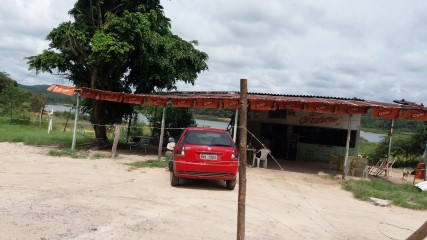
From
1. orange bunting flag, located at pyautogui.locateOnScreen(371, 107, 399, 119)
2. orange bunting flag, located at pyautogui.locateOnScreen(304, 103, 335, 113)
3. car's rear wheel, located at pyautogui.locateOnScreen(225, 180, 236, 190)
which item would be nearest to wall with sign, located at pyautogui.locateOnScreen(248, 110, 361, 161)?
orange bunting flag, located at pyautogui.locateOnScreen(371, 107, 399, 119)

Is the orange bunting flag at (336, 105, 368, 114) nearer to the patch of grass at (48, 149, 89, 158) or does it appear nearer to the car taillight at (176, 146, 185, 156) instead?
the car taillight at (176, 146, 185, 156)

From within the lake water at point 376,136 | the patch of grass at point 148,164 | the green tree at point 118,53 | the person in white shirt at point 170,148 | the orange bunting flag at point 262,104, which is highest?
the green tree at point 118,53

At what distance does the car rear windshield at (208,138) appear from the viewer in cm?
963

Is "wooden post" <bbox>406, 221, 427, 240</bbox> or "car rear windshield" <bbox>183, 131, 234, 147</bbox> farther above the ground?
"car rear windshield" <bbox>183, 131, 234, 147</bbox>

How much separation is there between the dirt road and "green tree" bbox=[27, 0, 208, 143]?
19.2 ft

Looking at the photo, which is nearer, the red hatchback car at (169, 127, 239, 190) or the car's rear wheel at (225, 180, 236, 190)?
the red hatchback car at (169, 127, 239, 190)

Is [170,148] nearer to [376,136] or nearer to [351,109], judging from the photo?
[351,109]

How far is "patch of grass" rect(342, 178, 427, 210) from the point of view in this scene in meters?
10.2

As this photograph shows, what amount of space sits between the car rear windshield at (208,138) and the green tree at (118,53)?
6.99m

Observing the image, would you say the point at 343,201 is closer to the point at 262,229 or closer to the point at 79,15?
the point at 262,229

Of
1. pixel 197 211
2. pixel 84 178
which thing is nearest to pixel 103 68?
pixel 84 178

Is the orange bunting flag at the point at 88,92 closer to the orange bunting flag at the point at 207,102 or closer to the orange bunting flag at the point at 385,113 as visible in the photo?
the orange bunting flag at the point at 207,102

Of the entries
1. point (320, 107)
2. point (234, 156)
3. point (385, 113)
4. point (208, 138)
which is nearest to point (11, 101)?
point (320, 107)

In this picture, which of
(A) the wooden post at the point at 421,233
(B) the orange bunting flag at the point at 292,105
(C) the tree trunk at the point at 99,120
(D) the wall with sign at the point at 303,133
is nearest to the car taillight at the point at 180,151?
(B) the orange bunting flag at the point at 292,105
